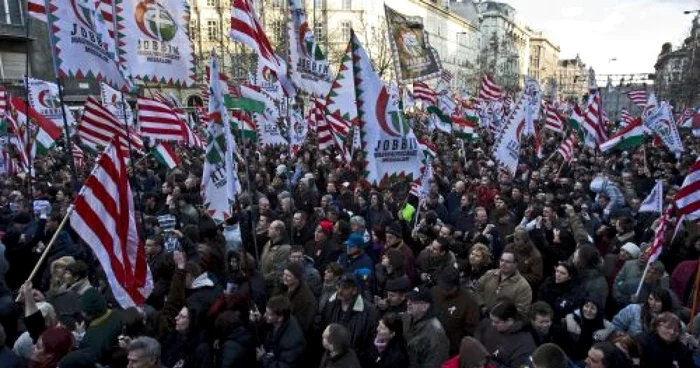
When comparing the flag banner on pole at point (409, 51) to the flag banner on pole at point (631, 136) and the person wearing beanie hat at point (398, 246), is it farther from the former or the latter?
the flag banner on pole at point (631, 136)

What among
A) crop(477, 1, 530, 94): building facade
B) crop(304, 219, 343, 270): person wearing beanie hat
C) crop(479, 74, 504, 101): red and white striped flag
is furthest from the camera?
crop(477, 1, 530, 94): building facade

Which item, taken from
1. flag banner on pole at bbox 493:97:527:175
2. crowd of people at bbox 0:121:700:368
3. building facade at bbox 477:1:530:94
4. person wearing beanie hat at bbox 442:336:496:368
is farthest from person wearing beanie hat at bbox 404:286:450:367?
building facade at bbox 477:1:530:94

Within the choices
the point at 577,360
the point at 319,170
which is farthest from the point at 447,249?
the point at 319,170

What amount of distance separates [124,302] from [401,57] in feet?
19.2

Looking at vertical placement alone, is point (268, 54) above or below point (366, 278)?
above

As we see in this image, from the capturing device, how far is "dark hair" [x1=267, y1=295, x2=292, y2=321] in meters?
4.95

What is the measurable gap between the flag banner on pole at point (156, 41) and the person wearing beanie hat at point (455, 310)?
4.54 meters

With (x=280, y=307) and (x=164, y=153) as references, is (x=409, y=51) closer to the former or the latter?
(x=280, y=307)

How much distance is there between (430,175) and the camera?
10.6 m

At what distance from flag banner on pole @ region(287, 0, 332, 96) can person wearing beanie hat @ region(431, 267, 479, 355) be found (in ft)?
14.3

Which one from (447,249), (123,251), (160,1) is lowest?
(447,249)

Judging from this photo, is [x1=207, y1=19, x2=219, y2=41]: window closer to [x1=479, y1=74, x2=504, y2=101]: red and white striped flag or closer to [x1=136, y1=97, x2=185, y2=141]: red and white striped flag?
[x1=479, y1=74, x2=504, y2=101]: red and white striped flag

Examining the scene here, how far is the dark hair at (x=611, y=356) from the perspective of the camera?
3.98 m

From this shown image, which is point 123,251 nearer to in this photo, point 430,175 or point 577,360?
point 577,360
